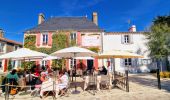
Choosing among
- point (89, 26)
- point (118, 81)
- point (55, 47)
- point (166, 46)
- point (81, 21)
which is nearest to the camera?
point (118, 81)

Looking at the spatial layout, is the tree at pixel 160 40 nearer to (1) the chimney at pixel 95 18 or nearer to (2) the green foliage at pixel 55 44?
(1) the chimney at pixel 95 18

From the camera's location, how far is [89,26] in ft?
85.7

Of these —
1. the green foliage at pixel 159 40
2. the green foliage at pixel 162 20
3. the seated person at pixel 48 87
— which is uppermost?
the green foliage at pixel 162 20

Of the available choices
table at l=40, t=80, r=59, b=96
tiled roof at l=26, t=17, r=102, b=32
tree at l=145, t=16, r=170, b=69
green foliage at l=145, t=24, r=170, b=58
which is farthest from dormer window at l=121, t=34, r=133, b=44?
table at l=40, t=80, r=59, b=96

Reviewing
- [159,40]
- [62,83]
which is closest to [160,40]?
[159,40]

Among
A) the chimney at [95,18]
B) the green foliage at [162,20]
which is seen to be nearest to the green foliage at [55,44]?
the chimney at [95,18]

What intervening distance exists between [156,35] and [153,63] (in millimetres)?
5757

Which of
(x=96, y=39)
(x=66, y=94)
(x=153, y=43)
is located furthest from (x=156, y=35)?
(x=66, y=94)

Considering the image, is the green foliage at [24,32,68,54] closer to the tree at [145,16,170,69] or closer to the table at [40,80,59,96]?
the tree at [145,16,170,69]

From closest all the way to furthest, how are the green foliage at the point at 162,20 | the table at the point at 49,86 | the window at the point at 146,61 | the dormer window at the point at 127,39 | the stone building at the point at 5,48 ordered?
1. the table at the point at 49,86
2. the green foliage at the point at 162,20
3. the window at the point at 146,61
4. the dormer window at the point at 127,39
5. the stone building at the point at 5,48

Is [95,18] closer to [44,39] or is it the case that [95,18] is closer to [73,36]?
[73,36]

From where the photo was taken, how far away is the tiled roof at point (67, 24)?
25594 millimetres

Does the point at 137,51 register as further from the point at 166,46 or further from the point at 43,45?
the point at 43,45

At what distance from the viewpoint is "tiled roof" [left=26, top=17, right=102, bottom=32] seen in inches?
1008
